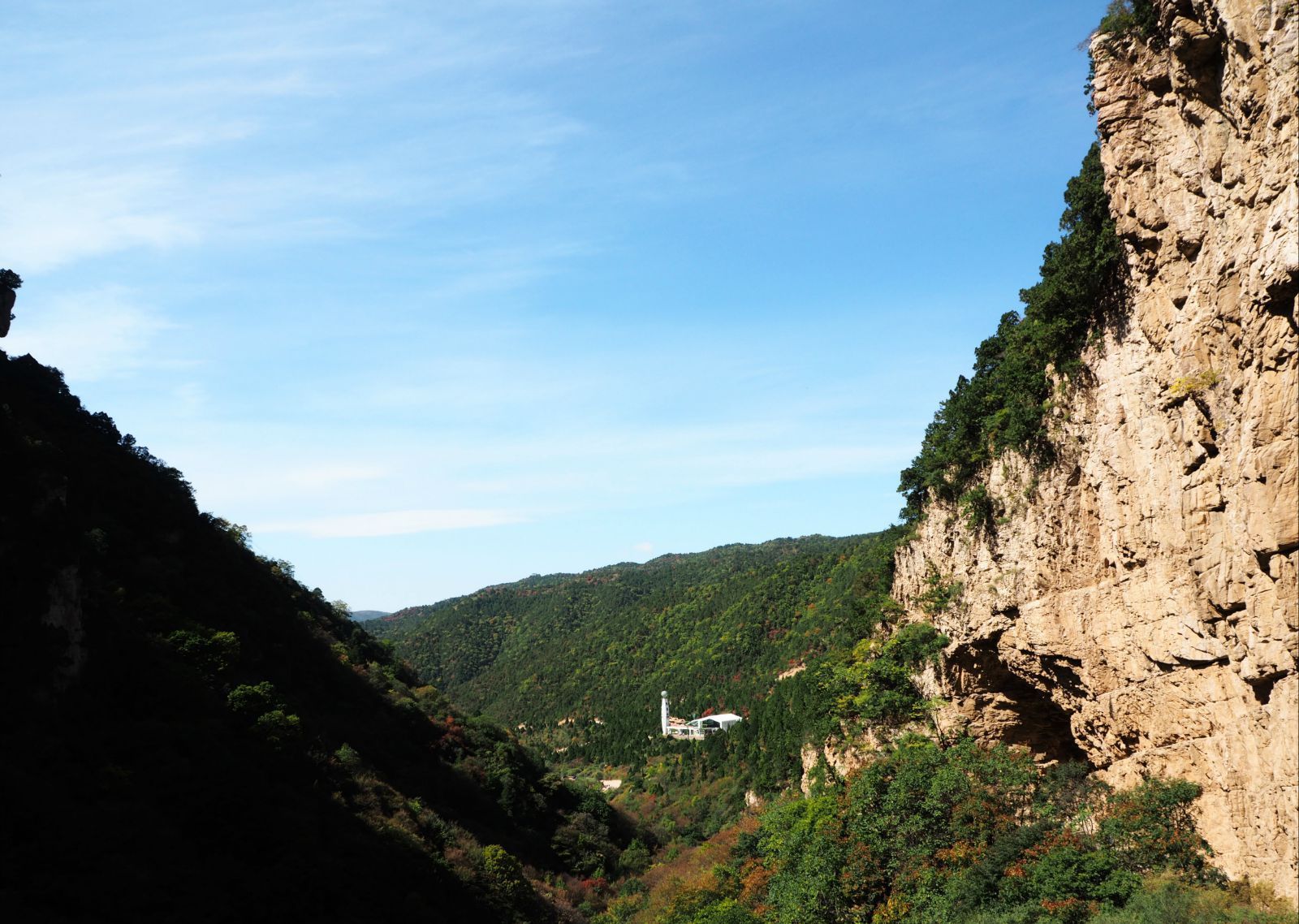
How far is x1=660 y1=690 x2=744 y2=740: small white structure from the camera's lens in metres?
67.1

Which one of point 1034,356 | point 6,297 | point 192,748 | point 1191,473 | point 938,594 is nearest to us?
point 1191,473

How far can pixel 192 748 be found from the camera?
23234 mm

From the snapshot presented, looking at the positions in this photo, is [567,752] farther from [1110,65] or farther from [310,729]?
[1110,65]

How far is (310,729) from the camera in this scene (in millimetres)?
30422

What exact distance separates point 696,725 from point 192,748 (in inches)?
2017

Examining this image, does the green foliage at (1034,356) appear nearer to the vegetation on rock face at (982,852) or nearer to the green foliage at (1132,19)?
the green foliage at (1132,19)

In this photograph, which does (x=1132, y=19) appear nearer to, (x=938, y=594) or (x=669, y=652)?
(x=938, y=594)

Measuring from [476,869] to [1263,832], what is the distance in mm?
26286

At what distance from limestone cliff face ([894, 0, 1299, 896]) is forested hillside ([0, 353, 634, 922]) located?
19.7 metres

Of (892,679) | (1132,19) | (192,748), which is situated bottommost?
(192,748)

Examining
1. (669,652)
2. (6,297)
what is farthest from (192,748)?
(669,652)

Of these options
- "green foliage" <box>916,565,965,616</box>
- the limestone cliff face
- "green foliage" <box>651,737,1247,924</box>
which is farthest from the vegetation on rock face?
"green foliage" <box>916,565,965,616</box>

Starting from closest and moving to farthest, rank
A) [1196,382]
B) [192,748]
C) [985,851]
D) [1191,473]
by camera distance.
Answer: [1196,382]
[1191,473]
[985,851]
[192,748]

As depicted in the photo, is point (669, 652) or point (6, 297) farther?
point (669, 652)
